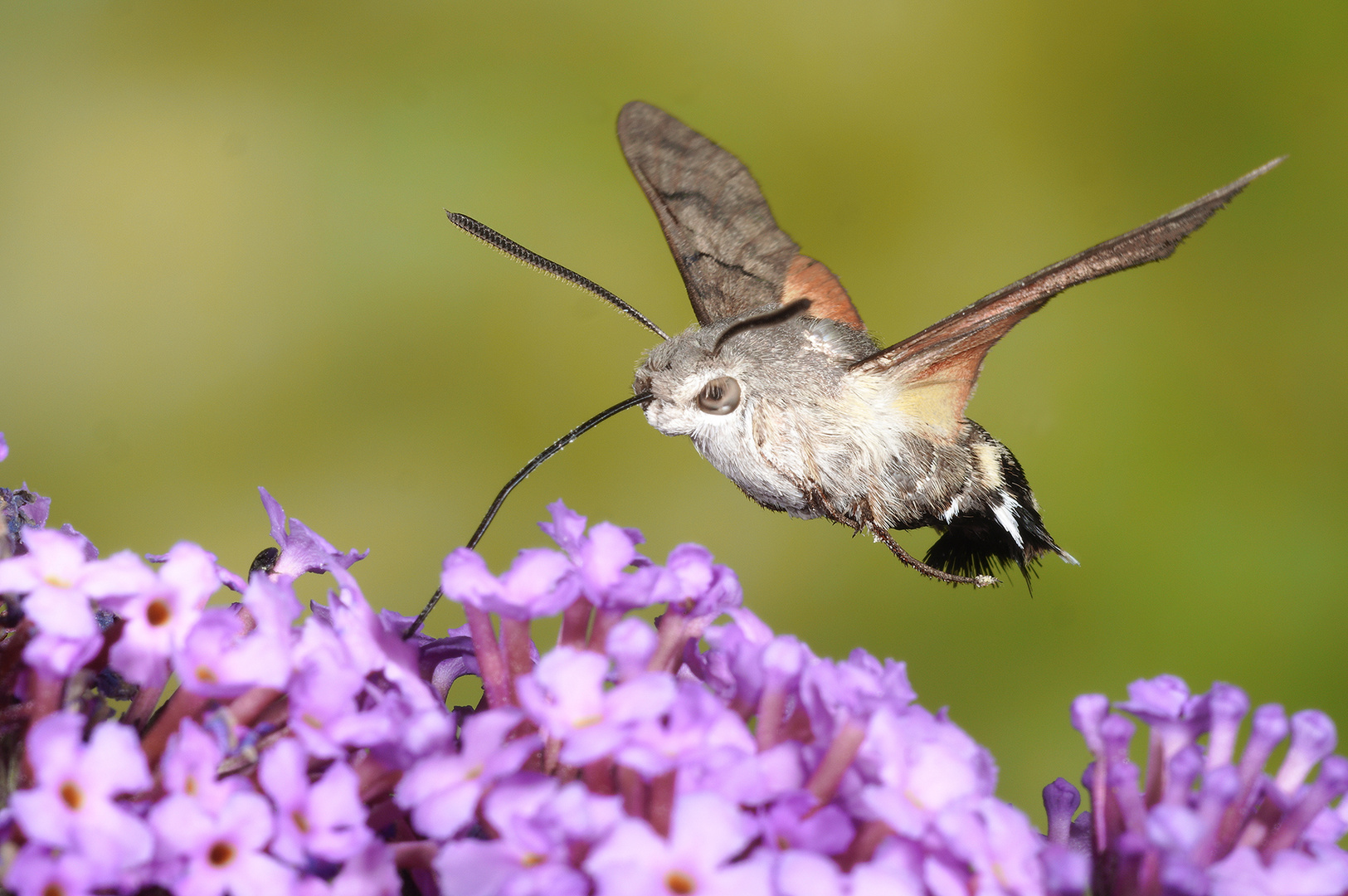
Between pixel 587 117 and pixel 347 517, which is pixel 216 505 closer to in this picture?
pixel 347 517

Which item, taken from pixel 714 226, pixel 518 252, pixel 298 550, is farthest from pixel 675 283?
pixel 298 550

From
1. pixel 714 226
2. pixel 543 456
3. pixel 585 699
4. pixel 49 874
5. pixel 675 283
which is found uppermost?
pixel 675 283

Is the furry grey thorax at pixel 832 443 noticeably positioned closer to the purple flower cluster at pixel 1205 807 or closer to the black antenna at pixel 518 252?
the black antenna at pixel 518 252

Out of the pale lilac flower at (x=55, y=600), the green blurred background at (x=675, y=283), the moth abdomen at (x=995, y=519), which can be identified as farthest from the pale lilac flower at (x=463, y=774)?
the green blurred background at (x=675, y=283)

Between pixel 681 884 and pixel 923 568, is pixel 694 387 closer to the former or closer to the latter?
pixel 923 568

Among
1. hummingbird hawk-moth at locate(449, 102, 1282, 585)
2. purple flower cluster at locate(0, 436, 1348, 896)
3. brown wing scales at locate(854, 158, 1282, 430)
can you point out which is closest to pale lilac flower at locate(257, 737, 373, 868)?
purple flower cluster at locate(0, 436, 1348, 896)

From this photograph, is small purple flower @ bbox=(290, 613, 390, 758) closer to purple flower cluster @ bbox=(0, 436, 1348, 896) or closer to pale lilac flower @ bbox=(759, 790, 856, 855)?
purple flower cluster @ bbox=(0, 436, 1348, 896)

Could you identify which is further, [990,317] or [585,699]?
[990,317]
